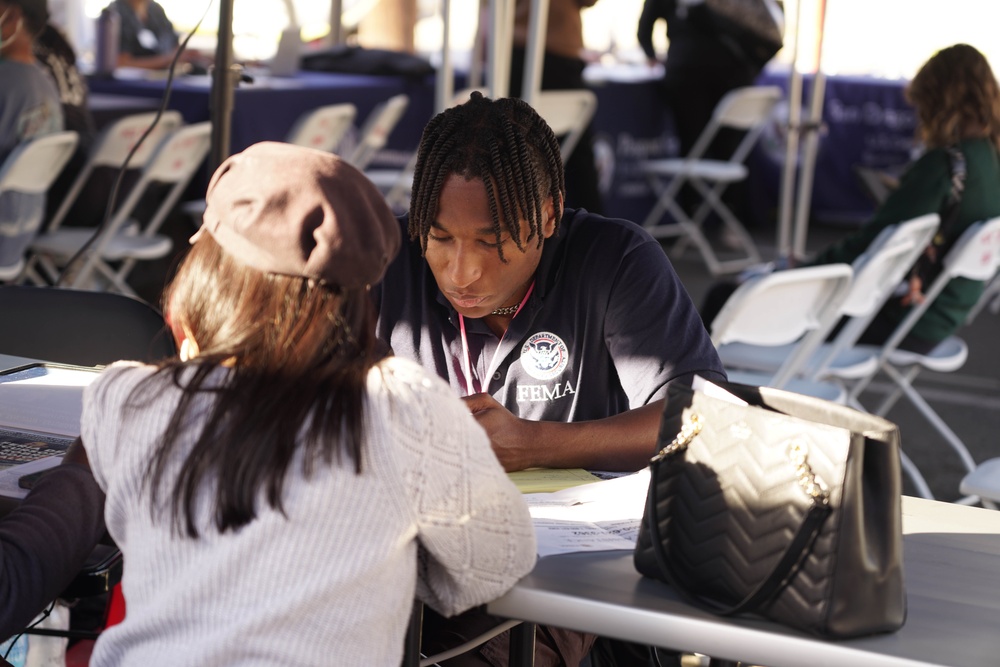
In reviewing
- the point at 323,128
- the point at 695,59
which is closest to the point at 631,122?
the point at 695,59

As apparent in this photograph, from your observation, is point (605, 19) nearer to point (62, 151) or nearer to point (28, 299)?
point (62, 151)

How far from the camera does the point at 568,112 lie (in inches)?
226

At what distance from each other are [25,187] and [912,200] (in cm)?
289

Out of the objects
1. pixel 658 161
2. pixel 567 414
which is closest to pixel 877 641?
pixel 567 414

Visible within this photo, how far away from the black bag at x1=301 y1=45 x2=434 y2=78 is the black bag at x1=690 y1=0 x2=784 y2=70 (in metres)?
1.92

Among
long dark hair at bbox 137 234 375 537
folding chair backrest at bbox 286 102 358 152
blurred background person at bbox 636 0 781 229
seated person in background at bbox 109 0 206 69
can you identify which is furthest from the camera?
blurred background person at bbox 636 0 781 229

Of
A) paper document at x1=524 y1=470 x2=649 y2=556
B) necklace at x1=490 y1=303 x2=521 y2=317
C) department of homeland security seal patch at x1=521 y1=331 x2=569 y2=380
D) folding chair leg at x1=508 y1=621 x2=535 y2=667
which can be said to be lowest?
folding chair leg at x1=508 y1=621 x2=535 y2=667

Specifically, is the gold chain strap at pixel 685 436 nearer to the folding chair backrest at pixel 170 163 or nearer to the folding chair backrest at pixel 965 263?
the folding chair backrest at pixel 965 263

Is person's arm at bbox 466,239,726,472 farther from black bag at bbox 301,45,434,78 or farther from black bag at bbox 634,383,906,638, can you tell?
black bag at bbox 301,45,434,78

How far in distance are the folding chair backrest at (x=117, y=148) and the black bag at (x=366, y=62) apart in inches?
67.1

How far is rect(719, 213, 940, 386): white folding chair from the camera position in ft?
10.6

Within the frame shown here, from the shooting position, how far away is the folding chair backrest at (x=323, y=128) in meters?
5.07

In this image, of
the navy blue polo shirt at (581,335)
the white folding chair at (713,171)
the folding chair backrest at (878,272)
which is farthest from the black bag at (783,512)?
the white folding chair at (713,171)

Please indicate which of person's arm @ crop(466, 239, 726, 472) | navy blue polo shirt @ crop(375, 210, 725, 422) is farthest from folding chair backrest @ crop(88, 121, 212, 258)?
person's arm @ crop(466, 239, 726, 472)
